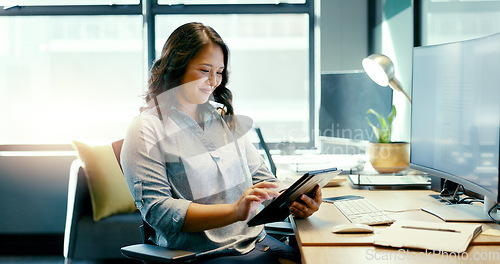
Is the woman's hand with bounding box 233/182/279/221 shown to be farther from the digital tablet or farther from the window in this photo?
the window

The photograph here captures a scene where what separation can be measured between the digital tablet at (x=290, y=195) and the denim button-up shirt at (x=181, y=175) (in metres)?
0.13

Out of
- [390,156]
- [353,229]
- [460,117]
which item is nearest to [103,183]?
[390,156]

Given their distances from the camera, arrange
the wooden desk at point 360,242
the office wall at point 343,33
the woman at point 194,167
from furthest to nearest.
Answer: the office wall at point 343,33, the woman at point 194,167, the wooden desk at point 360,242

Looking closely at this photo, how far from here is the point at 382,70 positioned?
2.32 metres

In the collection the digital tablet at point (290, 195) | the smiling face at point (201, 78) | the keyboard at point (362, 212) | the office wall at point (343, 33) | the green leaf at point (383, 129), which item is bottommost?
the keyboard at point (362, 212)

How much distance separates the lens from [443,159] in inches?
59.8

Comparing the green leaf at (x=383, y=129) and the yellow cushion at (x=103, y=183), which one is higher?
the green leaf at (x=383, y=129)

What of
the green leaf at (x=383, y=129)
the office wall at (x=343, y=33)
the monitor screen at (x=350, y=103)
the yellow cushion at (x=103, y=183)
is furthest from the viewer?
the office wall at (x=343, y=33)

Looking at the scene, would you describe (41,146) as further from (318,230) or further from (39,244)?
(318,230)

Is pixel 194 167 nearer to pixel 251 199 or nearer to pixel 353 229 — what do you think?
pixel 251 199

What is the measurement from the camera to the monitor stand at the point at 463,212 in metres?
1.38

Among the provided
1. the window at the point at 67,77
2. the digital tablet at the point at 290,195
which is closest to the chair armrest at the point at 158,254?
the digital tablet at the point at 290,195

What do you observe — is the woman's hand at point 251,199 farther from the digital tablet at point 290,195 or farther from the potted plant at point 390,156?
the potted plant at point 390,156

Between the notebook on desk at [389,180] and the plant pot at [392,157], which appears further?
the plant pot at [392,157]
